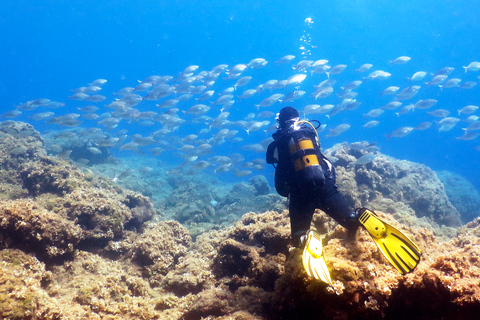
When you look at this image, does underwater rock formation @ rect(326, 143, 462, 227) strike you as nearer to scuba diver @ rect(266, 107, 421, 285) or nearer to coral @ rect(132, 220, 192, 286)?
scuba diver @ rect(266, 107, 421, 285)

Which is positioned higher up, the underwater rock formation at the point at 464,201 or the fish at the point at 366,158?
the fish at the point at 366,158

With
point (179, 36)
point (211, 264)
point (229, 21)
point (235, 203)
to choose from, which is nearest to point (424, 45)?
point (229, 21)

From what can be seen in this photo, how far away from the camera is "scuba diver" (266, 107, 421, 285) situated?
2.36 meters

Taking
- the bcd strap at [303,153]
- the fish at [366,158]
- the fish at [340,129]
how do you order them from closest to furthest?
the bcd strap at [303,153]
the fish at [366,158]
the fish at [340,129]

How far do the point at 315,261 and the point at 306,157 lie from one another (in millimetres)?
1518

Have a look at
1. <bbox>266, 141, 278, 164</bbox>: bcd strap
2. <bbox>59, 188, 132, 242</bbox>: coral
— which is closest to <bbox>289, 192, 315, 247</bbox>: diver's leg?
<bbox>266, 141, 278, 164</bbox>: bcd strap

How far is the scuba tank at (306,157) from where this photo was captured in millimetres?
3273

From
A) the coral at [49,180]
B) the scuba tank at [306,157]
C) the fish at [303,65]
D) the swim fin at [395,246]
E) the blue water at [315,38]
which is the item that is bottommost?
the swim fin at [395,246]

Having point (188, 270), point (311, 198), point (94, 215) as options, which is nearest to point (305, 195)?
point (311, 198)

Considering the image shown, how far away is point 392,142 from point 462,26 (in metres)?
59.1

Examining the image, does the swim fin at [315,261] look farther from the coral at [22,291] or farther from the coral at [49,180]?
the coral at [49,180]

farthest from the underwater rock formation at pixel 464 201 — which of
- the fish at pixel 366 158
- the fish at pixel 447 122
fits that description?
the fish at pixel 366 158

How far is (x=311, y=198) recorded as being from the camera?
3486mm

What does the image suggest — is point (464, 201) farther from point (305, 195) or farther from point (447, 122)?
point (305, 195)
